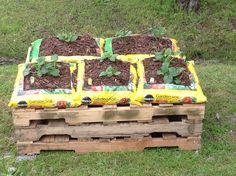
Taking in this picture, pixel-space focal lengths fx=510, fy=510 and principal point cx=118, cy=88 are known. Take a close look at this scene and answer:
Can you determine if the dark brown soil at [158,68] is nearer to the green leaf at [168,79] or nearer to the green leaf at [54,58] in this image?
the green leaf at [168,79]

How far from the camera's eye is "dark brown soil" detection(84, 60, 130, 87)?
17.2 feet

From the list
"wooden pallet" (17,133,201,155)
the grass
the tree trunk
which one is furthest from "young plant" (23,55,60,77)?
the tree trunk

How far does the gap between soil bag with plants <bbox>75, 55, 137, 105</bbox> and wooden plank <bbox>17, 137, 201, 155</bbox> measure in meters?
0.47

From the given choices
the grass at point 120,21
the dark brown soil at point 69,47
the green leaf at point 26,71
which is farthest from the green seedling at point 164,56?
the grass at point 120,21

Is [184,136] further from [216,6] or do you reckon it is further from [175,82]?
[216,6]

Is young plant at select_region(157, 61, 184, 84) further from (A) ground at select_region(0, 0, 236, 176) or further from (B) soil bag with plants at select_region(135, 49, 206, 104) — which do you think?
(A) ground at select_region(0, 0, 236, 176)

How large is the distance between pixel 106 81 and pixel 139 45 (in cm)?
96

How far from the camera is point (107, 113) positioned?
203 inches

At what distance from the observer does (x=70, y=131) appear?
206 inches

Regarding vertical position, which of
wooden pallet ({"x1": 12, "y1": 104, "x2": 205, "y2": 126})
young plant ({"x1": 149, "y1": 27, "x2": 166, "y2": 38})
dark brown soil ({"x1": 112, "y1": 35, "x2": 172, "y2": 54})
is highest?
young plant ({"x1": 149, "y1": 27, "x2": 166, "y2": 38})

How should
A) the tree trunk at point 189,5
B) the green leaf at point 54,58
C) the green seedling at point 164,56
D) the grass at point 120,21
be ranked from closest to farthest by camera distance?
the green leaf at point 54,58 → the green seedling at point 164,56 → the grass at point 120,21 → the tree trunk at point 189,5

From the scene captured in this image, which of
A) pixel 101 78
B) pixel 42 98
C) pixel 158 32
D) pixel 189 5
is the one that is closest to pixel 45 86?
pixel 42 98

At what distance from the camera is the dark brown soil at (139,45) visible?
5.93m

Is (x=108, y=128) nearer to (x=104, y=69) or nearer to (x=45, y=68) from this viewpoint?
(x=104, y=69)
